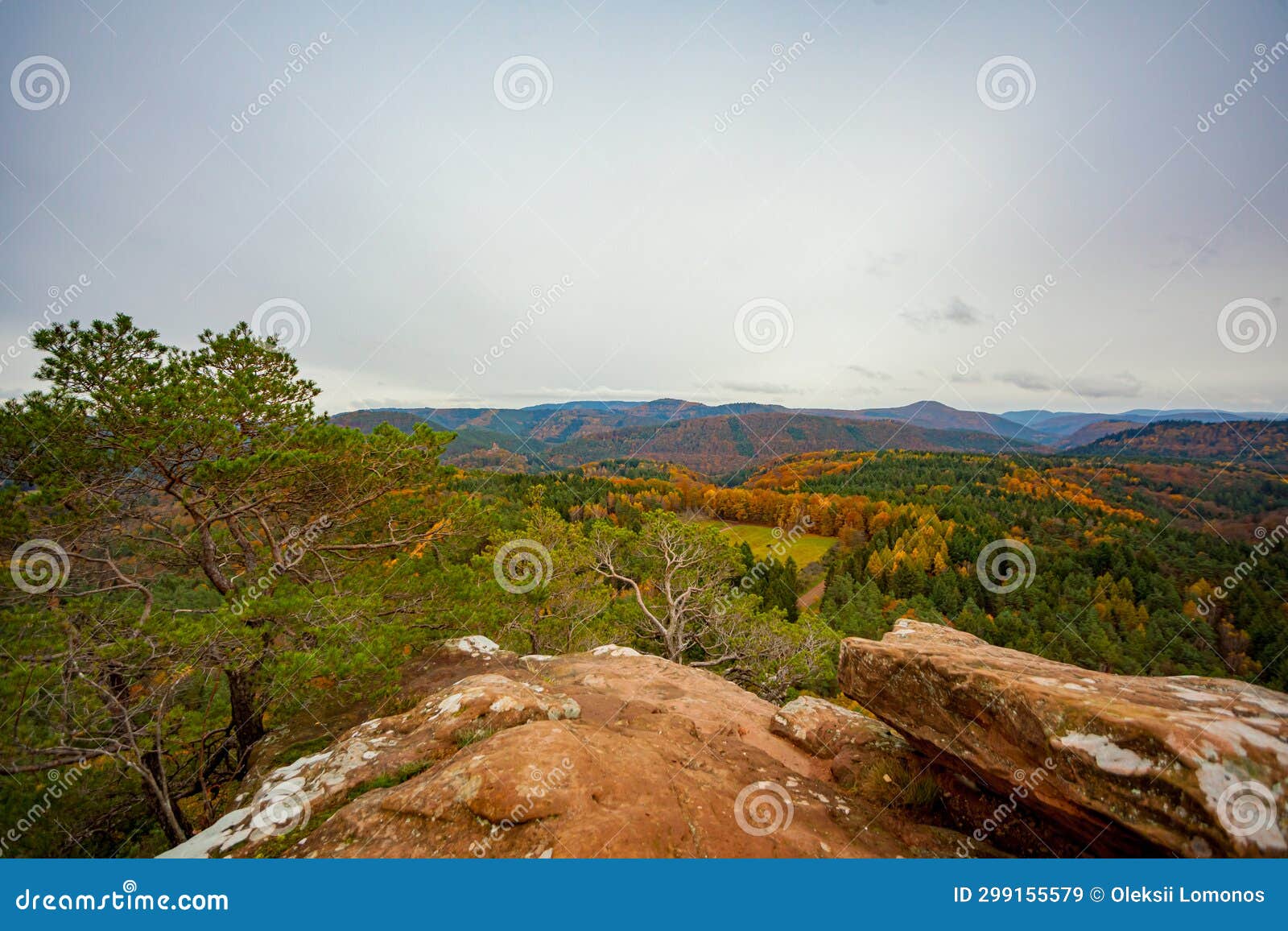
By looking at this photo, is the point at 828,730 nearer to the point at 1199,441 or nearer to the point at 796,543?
the point at 796,543

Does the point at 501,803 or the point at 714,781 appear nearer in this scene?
the point at 501,803

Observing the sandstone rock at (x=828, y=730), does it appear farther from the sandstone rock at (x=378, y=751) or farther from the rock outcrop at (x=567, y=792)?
A: the sandstone rock at (x=378, y=751)

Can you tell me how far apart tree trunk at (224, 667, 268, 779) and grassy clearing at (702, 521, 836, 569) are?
6257 centimetres

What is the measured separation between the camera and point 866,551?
66.4m

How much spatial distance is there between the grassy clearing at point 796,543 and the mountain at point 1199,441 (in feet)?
231

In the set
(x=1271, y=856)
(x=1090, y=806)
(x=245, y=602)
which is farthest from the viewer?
(x=245, y=602)

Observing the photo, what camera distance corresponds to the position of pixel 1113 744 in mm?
5027

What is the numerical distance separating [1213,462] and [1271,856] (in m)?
150

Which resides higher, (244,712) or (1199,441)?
(244,712)

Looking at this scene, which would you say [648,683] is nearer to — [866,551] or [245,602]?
[245,602]

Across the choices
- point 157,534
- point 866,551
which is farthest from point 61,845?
point 866,551

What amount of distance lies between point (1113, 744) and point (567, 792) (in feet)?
21.1

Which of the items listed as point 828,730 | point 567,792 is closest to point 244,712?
point 567,792

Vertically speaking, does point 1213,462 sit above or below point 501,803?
below
